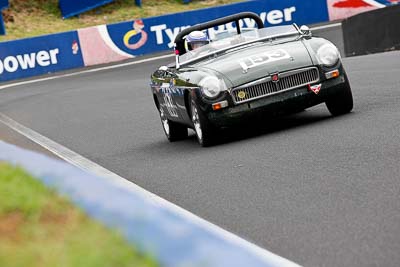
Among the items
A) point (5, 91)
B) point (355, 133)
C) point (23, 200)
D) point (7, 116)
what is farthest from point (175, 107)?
point (5, 91)

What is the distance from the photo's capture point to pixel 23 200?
19.1ft

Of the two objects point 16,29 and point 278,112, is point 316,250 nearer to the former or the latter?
point 278,112

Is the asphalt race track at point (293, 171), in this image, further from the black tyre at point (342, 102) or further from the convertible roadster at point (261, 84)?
the convertible roadster at point (261, 84)

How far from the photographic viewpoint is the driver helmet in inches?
482

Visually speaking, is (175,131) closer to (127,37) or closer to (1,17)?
(127,37)

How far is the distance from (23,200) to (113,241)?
5.75 ft

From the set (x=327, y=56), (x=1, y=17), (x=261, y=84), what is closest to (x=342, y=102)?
(x=327, y=56)

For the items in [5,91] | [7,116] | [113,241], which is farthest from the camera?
[5,91]

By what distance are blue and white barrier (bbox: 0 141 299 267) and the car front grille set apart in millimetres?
4317

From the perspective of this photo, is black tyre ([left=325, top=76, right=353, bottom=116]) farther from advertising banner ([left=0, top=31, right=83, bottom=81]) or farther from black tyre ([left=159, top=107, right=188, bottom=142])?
advertising banner ([left=0, top=31, right=83, bottom=81])

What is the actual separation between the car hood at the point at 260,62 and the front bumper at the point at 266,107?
23 cm

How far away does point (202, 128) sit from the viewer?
10805mm

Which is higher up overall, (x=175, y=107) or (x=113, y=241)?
(x=113, y=241)

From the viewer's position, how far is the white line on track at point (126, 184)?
17.5 ft
